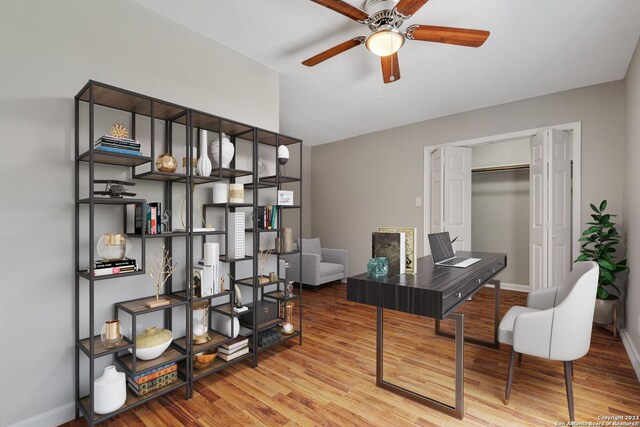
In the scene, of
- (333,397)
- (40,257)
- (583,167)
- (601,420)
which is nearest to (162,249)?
(40,257)

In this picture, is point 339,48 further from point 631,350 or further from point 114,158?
point 631,350

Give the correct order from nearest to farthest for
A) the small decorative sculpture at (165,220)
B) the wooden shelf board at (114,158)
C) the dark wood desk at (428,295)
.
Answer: the dark wood desk at (428,295)
the wooden shelf board at (114,158)
the small decorative sculpture at (165,220)

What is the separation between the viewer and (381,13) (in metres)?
1.97

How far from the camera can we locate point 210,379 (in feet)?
7.52

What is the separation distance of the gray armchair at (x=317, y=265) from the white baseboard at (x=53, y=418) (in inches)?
117

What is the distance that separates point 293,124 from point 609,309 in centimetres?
443

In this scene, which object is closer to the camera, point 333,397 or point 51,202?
point 51,202

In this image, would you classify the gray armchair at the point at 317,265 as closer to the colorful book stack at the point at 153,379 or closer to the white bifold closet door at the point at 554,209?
the colorful book stack at the point at 153,379

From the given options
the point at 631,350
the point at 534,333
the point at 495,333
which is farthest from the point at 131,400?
the point at 631,350

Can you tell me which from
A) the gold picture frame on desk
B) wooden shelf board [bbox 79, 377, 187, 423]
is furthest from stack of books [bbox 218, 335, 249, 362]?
the gold picture frame on desk

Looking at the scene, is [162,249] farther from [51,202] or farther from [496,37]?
[496,37]

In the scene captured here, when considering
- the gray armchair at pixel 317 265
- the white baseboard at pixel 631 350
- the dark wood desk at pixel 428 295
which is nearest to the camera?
the dark wood desk at pixel 428 295

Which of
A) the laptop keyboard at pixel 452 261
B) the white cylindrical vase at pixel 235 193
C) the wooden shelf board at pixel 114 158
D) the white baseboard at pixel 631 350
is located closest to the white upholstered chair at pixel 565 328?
the laptop keyboard at pixel 452 261

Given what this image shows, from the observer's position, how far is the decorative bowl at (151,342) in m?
1.92
